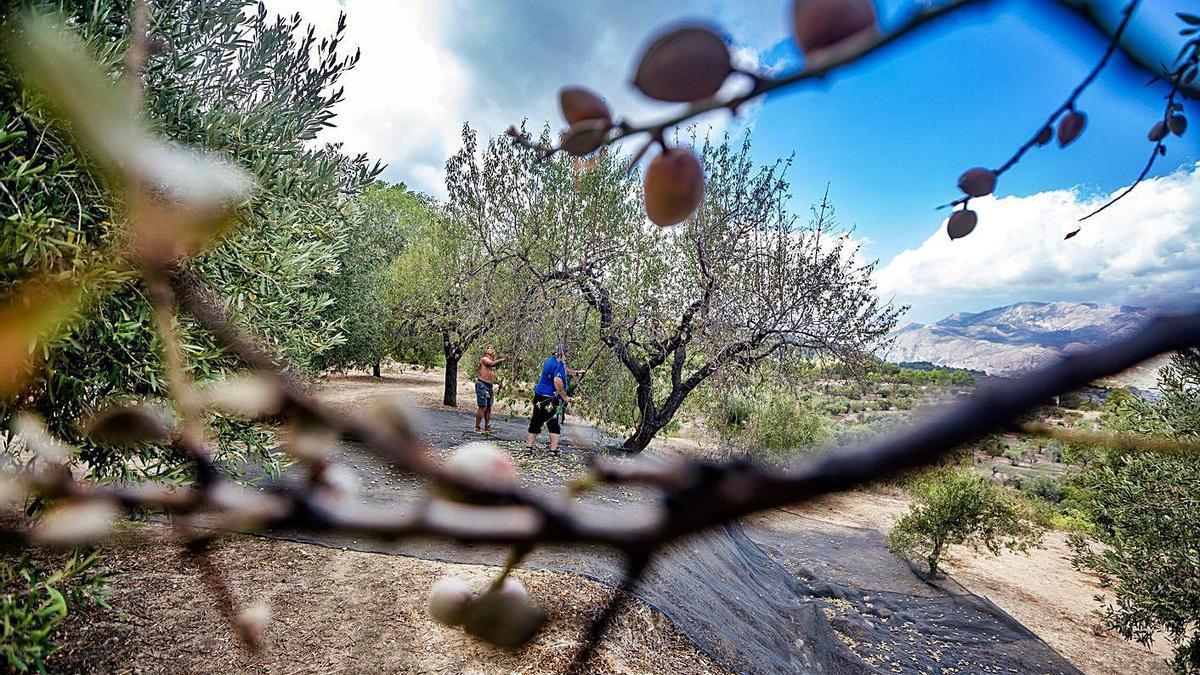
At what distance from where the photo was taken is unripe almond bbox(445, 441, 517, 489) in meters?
0.16

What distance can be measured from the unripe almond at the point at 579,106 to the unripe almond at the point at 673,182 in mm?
26

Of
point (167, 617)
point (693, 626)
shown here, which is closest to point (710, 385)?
point (693, 626)

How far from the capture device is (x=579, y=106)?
17cm

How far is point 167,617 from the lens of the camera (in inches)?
115

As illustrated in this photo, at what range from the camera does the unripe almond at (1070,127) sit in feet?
1.26

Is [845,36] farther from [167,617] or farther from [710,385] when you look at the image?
[710,385]

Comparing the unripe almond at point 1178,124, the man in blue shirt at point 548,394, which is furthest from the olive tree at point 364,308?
the unripe almond at point 1178,124

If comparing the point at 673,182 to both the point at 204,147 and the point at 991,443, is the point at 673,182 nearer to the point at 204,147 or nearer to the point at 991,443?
the point at 991,443

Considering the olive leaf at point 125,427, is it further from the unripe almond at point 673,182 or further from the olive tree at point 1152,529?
the olive tree at point 1152,529

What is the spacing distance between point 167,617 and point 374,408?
3.88 m

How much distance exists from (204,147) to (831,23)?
2480 mm

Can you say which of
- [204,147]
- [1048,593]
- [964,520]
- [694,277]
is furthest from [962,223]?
[1048,593]

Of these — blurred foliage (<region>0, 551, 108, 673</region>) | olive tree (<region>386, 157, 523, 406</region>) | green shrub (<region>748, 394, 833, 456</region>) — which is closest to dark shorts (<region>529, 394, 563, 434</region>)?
blurred foliage (<region>0, 551, 108, 673</region>)

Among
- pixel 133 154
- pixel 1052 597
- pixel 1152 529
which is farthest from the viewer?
pixel 1052 597
